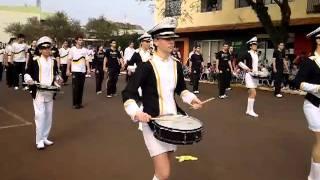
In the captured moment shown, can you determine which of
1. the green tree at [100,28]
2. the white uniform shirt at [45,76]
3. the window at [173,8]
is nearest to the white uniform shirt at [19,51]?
the white uniform shirt at [45,76]

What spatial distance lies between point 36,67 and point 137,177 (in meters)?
3.04

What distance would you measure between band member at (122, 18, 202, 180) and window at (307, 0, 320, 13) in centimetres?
2156

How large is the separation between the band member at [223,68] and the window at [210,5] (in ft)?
50.7

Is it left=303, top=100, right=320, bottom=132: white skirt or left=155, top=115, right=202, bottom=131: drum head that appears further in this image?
left=303, top=100, right=320, bottom=132: white skirt

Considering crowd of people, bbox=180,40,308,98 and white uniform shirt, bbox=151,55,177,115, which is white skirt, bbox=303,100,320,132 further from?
crowd of people, bbox=180,40,308,98

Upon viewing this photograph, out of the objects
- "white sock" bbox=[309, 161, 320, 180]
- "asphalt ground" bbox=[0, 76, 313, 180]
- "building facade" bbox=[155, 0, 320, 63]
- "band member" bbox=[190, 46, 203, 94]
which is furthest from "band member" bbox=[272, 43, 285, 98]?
"white sock" bbox=[309, 161, 320, 180]

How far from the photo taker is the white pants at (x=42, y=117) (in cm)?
796

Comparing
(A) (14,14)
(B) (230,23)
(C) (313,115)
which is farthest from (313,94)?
(A) (14,14)

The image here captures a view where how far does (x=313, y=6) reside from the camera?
24.6 meters

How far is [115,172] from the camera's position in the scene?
6488 millimetres

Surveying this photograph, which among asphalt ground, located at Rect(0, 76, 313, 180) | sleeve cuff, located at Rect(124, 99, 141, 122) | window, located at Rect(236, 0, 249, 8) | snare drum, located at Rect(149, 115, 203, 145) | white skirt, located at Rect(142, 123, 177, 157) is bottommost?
asphalt ground, located at Rect(0, 76, 313, 180)

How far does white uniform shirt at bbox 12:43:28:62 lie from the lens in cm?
1789

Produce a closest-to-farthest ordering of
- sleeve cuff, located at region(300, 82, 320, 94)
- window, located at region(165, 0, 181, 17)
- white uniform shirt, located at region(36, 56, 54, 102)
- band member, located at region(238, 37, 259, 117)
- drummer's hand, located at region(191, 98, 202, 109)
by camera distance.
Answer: drummer's hand, located at region(191, 98, 202, 109) → sleeve cuff, located at region(300, 82, 320, 94) → white uniform shirt, located at region(36, 56, 54, 102) → band member, located at region(238, 37, 259, 117) → window, located at region(165, 0, 181, 17)

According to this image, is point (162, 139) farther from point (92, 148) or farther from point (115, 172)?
point (92, 148)
